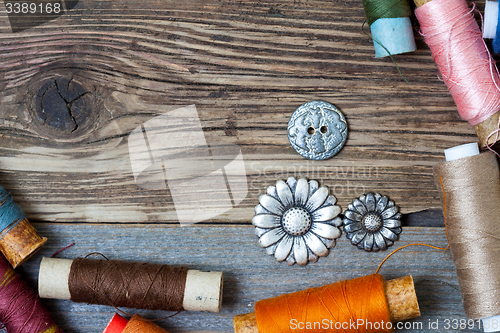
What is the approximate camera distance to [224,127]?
3.16 ft

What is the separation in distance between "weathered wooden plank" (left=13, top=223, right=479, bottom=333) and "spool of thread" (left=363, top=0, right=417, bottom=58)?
0.49 meters

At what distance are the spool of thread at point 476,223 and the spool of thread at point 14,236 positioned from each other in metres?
1.07

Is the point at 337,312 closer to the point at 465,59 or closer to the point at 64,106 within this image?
the point at 465,59

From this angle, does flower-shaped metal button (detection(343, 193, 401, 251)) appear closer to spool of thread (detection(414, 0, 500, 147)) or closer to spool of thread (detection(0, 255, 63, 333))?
spool of thread (detection(414, 0, 500, 147))

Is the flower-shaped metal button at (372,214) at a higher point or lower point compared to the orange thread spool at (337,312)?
higher

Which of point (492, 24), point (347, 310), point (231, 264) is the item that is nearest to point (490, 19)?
point (492, 24)

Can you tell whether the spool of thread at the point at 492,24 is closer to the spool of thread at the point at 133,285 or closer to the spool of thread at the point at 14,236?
the spool of thread at the point at 133,285

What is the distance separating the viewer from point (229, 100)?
3.17 ft

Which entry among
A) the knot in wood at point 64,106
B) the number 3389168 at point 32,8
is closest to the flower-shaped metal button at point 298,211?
the knot in wood at point 64,106

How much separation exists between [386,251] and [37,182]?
0.99 metres

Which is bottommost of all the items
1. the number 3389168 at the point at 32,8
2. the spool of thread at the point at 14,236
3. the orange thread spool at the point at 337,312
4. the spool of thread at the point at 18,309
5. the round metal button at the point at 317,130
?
the orange thread spool at the point at 337,312

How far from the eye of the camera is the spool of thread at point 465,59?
858mm

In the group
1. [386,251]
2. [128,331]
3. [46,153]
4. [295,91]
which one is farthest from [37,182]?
[386,251]

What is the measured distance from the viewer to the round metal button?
934 millimetres
